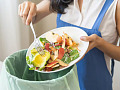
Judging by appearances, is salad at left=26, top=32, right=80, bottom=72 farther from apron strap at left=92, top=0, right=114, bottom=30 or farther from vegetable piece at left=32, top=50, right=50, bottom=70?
apron strap at left=92, top=0, right=114, bottom=30

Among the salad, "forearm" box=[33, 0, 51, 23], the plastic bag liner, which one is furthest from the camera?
"forearm" box=[33, 0, 51, 23]

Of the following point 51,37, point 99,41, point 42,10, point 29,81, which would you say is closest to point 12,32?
point 42,10

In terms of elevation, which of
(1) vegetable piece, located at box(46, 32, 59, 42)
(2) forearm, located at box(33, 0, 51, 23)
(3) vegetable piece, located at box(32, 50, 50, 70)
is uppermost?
(2) forearm, located at box(33, 0, 51, 23)

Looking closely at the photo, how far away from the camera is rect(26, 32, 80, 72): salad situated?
56 cm

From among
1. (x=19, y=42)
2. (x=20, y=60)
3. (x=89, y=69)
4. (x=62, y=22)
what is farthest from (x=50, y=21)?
(x=20, y=60)

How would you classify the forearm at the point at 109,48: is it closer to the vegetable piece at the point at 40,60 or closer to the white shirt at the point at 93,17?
the white shirt at the point at 93,17

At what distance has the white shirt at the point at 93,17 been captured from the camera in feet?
2.35

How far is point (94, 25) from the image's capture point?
0.72 meters

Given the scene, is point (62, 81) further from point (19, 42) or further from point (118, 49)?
point (19, 42)

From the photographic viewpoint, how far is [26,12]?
733mm

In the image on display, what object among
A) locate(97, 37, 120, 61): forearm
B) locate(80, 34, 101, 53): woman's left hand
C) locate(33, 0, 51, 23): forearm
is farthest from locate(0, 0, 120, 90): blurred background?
locate(80, 34, 101, 53): woman's left hand

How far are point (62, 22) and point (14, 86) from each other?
18.4 inches

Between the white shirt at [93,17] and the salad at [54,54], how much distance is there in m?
0.13

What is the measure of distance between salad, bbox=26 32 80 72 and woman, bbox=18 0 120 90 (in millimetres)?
91
